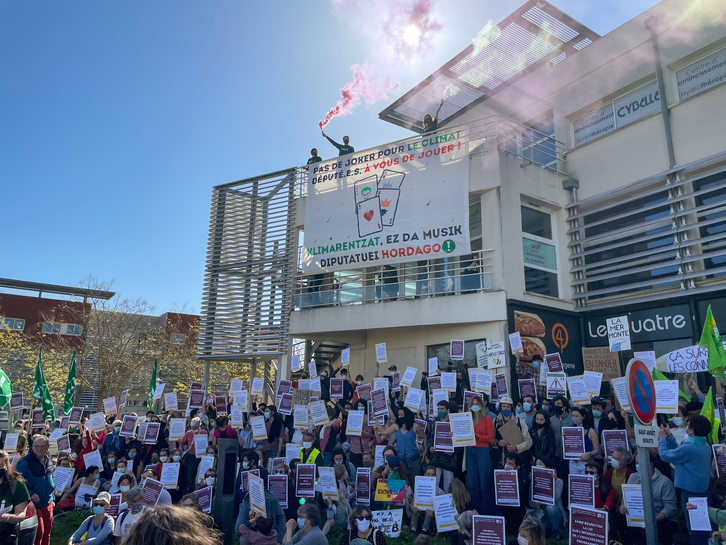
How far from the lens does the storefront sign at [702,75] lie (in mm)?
14840

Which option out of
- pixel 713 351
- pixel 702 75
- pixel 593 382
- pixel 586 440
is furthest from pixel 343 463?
pixel 702 75

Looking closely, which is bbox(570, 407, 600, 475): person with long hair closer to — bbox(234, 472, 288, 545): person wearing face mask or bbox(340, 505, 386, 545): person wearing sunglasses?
bbox(340, 505, 386, 545): person wearing sunglasses

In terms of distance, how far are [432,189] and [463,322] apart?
4037mm

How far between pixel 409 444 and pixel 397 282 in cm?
819

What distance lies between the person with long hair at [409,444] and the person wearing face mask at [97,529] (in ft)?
15.7

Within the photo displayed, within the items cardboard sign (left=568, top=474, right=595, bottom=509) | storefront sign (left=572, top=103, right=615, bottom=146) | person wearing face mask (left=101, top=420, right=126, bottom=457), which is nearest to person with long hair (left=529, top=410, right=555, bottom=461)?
cardboard sign (left=568, top=474, right=595, bottom=509)

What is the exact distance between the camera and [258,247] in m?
21.0

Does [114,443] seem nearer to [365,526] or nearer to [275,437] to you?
[275,437]

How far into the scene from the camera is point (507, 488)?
26.5 ft

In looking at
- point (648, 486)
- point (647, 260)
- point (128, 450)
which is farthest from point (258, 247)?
point (648, 486)

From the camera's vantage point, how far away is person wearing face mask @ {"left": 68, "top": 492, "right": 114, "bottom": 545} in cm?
741

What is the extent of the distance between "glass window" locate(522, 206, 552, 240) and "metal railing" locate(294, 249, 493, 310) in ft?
6.28

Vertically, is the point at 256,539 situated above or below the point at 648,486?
below

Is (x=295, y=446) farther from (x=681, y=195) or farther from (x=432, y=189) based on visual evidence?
(x=681, y=195)
